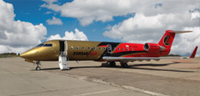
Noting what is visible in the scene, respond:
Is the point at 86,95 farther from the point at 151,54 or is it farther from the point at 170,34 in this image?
the point at 170,34

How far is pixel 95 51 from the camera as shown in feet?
63.1

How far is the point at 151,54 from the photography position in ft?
75.6

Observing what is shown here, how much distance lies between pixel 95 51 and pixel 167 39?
12296 mm

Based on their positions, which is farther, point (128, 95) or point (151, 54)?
point (151, 54)

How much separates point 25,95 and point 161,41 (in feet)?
73.5

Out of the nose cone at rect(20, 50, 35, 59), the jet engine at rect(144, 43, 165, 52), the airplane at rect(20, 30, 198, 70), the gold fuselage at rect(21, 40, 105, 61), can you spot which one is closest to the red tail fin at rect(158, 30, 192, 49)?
the airplane at rect(20, 30, 198, 70)

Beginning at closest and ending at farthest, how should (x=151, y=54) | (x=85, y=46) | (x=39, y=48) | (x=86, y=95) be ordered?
1. (x=86, y=95)
2. (x=39, y=48)
3. (x=85, y=46)
4. (x=151, y=54)

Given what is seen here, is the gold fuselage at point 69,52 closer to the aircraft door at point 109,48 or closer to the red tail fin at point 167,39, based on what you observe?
the aircraft door at point 109,48

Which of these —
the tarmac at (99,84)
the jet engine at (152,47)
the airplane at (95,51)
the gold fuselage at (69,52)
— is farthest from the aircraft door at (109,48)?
the tarmac at (99,84)

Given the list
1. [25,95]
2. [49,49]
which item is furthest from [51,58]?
[25,95]

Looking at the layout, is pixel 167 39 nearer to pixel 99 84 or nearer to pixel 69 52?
pixel 69 52

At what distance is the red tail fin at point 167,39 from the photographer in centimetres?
2420

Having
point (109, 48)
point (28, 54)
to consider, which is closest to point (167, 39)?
point (109, 48)

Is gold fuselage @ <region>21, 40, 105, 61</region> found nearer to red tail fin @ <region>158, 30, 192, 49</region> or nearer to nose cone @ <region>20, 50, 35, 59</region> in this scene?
nose cone @ <region>20, 50, 35, 59</region>
